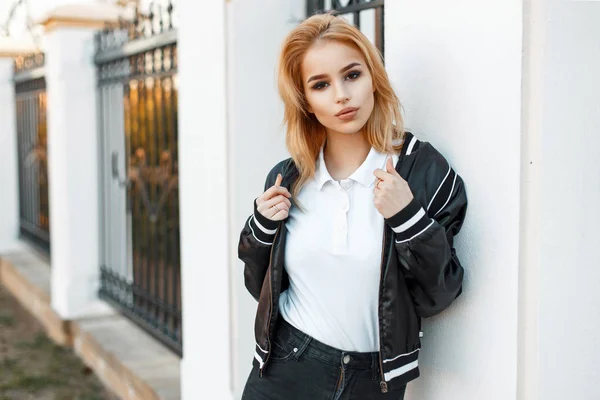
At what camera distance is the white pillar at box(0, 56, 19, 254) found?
876 cm

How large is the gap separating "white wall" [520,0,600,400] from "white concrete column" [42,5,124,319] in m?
4.51

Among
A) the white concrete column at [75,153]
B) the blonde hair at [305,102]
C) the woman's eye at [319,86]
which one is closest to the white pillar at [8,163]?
the white concrete column at [75,153]

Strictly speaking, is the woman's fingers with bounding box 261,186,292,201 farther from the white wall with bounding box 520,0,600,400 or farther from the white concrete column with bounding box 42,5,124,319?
the white concrete column with bounding box 42,5,124,319

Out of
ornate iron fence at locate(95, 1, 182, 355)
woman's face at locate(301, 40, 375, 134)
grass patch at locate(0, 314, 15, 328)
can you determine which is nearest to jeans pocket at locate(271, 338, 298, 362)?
woman's face at locate(301, 40, 375, 134)

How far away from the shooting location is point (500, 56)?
181 cm

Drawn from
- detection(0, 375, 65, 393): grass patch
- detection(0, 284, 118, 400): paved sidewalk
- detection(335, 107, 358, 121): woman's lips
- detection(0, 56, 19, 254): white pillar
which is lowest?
detection(0, 284, 118, 400): paved sidewalk

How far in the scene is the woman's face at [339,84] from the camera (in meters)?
1.93

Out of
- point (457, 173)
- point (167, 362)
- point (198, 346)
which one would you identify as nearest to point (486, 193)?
point (457, 173)

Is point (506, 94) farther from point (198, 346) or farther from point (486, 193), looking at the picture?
point (198, 346)

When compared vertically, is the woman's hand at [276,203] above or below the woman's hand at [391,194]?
below

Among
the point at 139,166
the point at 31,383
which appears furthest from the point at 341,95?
the point at 31,383

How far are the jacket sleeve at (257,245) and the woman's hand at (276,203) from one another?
0.03 meters

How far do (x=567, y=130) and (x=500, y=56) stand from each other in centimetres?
22

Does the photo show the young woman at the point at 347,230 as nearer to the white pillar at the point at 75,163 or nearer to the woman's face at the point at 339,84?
the woman's face at the point at 339,84
